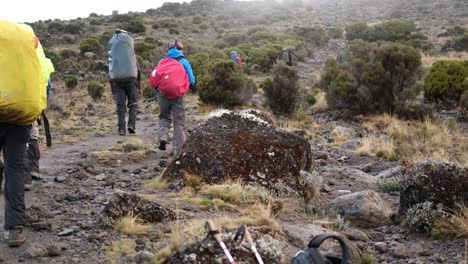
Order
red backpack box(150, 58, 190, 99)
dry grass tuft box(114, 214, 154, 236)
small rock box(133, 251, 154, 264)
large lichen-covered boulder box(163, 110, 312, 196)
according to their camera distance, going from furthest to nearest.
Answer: red backpack box(150, 58, 190, 99)
large lichen-covered boulder box(163, 110, 312, 196)
dry grass tuft box(114, 214, 154, 236)
small rock box(133, 251, 154, 264)

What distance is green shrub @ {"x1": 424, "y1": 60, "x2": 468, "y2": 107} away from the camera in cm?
1301

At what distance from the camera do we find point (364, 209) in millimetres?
5289

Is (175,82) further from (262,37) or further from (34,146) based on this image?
(262,37)

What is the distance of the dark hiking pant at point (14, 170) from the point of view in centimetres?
423

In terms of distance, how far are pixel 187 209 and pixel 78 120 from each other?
29.0 feet

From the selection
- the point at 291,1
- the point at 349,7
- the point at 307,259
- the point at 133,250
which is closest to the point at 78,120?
the point at 133,250

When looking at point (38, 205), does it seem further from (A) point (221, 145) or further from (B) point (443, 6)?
(B) point (443, 6)

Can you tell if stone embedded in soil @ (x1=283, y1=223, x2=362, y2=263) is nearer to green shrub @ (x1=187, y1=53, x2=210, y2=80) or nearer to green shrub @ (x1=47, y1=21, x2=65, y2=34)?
green shrub @ (x1=187, y1=53, x2=210, y2=80)

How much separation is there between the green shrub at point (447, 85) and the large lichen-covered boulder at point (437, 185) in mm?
8739

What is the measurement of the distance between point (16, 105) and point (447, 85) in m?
11.5

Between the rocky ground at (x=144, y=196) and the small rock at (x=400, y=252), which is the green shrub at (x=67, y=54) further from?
the small rock at (x=400, y=252)

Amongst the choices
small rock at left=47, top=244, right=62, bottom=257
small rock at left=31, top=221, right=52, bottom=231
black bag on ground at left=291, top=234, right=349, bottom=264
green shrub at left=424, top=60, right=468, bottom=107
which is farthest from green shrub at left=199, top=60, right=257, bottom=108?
black bag on ground at left=291, top=234, right=349, bottom=264

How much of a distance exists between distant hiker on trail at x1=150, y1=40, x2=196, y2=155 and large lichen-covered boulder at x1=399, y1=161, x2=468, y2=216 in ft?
13.1

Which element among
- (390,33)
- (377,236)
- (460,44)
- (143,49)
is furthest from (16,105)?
(390,33)
